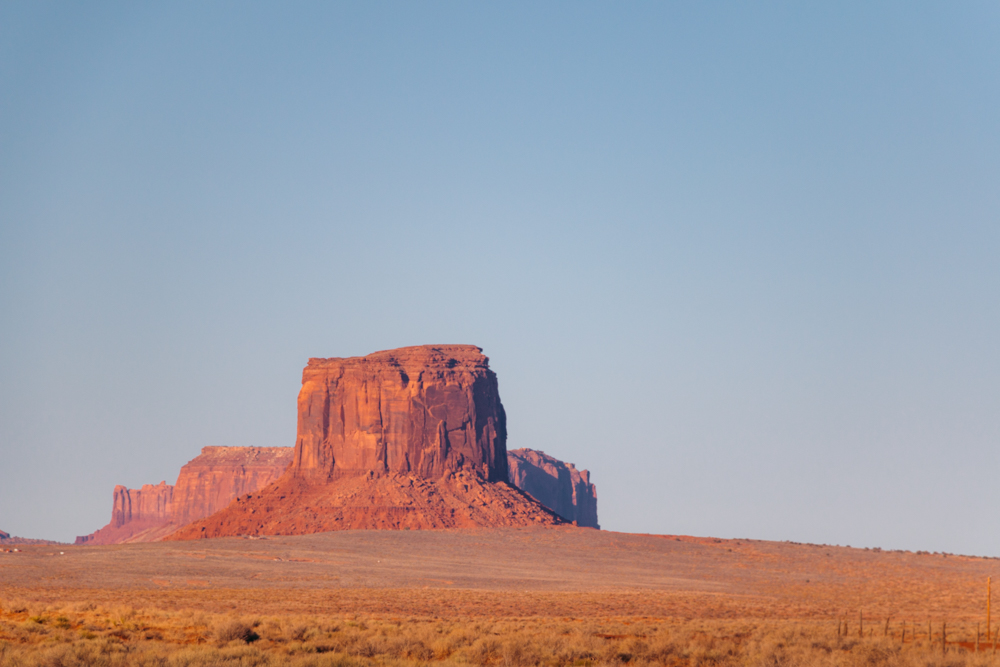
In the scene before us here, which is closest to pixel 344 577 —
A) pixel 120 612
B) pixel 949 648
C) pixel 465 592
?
pixel 465 592

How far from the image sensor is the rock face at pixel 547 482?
592 feet

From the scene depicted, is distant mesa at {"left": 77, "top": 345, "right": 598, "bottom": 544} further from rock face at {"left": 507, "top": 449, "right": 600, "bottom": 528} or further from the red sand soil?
rock face at {"left": 507, "top": 449, "right": 600, "bottom": 528}

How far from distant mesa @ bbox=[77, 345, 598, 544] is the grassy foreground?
6414cm

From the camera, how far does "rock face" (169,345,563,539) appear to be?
99.0 m

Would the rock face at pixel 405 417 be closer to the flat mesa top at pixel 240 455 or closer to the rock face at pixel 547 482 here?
the rock face at pixel 547 482

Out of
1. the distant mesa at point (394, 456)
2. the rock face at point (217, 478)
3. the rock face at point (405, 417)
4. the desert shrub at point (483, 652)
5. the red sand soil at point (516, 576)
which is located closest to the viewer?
the desert shrub at point (483, 652)

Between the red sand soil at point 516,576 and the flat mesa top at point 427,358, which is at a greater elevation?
the flat mesa top at point 427,358

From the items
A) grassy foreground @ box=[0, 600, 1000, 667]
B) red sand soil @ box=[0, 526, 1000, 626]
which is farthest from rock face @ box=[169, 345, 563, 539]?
grassy foreground @ box=[0, 600, 1000, 667]

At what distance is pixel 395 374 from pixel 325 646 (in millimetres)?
85035

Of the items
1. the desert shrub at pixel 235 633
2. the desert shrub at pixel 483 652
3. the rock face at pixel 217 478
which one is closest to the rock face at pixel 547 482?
the rock face at pixel 217 478

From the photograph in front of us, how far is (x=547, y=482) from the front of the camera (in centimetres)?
18550

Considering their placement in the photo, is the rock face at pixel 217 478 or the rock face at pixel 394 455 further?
the rock face at pixel 217 478

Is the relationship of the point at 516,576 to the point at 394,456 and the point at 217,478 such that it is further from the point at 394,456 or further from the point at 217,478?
the point at 217,478

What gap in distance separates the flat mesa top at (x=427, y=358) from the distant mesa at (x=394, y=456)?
12 centimetres
